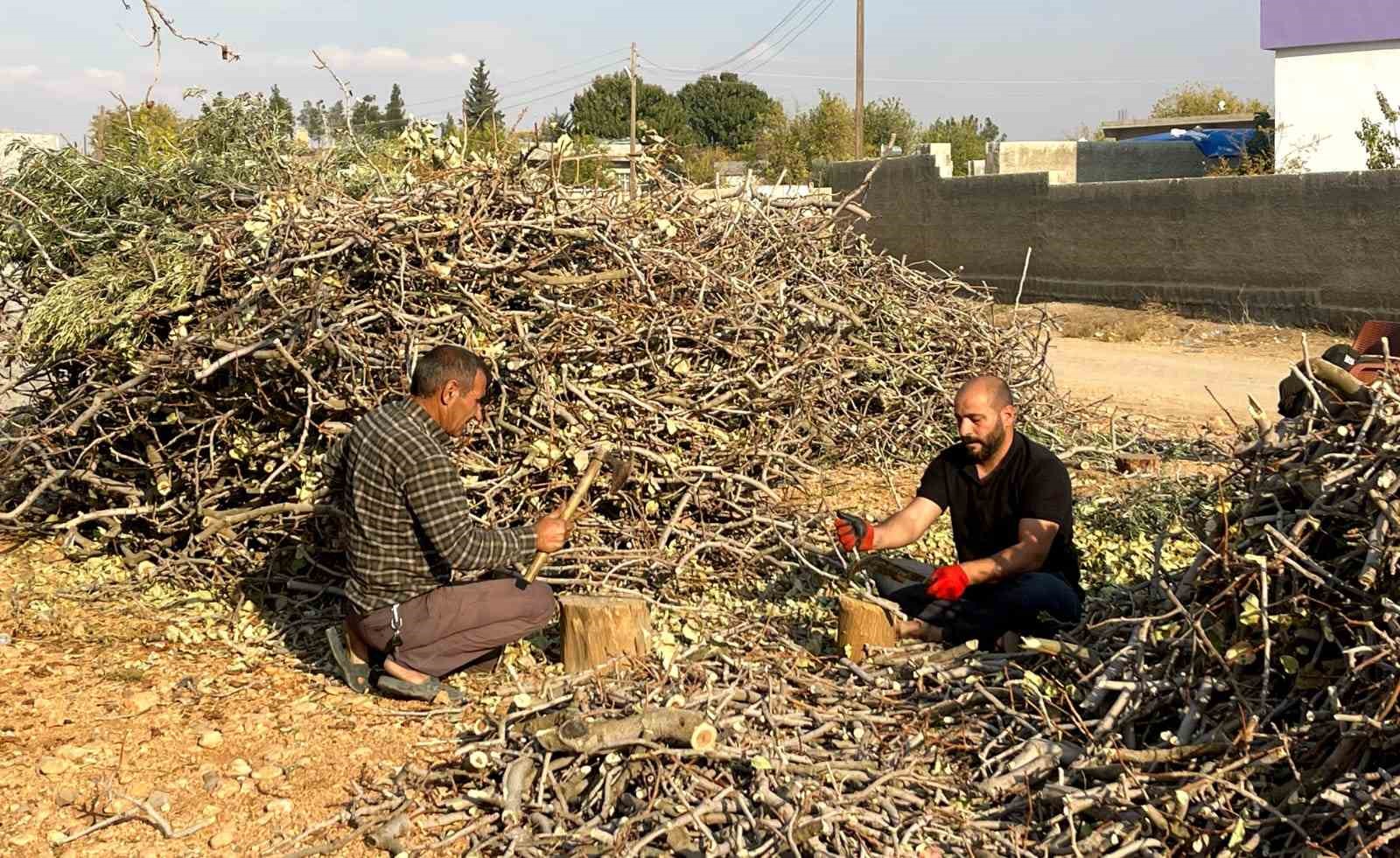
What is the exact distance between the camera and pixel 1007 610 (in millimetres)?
4469

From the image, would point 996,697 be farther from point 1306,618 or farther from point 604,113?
point 604,113

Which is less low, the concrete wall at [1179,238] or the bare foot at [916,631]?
the concrete wall at [1179,238]

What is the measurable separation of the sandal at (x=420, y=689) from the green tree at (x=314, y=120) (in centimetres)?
335

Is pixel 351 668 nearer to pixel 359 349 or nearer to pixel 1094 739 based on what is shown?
→ pixel 359 349

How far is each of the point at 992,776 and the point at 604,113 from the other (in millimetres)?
57896

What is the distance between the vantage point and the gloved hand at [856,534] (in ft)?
15.4

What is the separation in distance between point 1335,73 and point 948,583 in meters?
20.6

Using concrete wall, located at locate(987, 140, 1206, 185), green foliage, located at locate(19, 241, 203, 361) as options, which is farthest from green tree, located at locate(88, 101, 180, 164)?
concrete wall, located at locate(987, 140, 1206, 185)

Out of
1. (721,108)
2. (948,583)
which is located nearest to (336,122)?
(948,583)

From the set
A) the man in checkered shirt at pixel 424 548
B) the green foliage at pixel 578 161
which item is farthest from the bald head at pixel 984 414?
the green foliage at pixel 578 161

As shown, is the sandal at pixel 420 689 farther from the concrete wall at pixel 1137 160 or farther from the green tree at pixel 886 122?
the green tree at pixel 886 122

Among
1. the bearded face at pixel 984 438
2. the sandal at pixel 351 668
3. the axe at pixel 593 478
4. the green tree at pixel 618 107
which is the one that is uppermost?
the green tree at pixel 618 107

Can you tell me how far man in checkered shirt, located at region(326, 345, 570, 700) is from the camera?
4.34m

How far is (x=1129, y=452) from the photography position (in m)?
8.05
